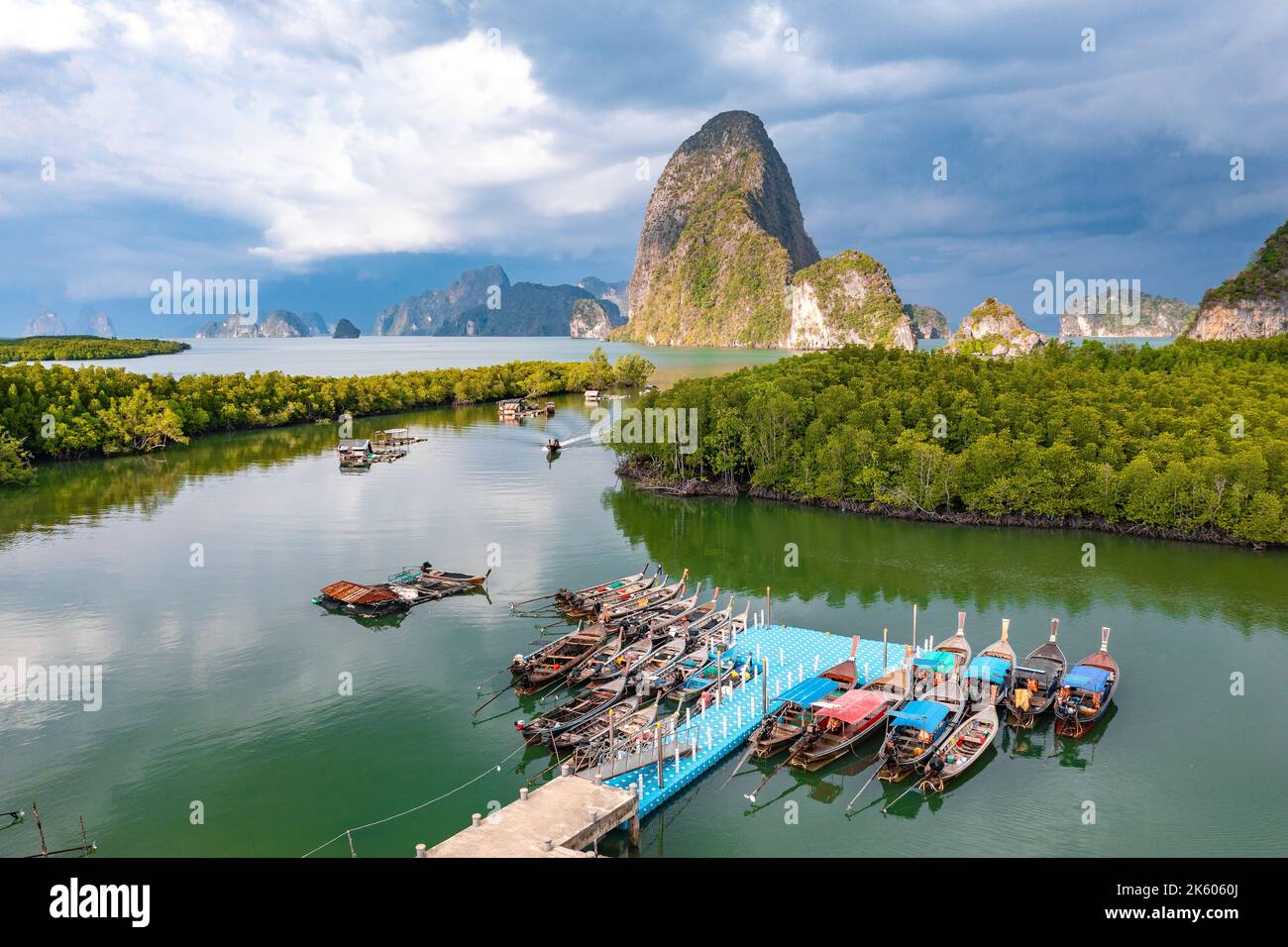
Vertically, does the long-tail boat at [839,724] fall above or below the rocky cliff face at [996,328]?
below

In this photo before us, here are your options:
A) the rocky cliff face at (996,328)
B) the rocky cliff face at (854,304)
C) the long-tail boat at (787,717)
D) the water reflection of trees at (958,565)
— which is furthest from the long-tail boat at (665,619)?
the rocky cliff face at (854,304)

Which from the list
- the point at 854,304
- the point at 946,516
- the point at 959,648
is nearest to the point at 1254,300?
the point at 854,304

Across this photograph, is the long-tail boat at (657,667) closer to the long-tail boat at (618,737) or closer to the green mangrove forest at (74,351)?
the long-tail boat at (618,737)

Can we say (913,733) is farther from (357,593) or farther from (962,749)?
(357,593)

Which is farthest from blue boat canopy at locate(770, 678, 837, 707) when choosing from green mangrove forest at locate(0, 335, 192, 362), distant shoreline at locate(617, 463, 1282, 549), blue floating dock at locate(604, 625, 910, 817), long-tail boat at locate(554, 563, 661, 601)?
green mangrove forest at locate(0, 335, 192, 362)

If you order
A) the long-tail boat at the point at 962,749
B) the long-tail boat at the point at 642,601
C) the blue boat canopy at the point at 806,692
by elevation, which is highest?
the long-tail boat at the point at 642,601
